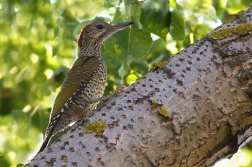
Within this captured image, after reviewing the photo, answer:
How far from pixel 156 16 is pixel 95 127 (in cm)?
160

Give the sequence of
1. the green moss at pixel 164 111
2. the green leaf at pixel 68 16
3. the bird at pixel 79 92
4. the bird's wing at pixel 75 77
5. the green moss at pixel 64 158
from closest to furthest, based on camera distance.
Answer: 1. the green moss at pixel 64 158
2. the green moss at pixel 164 111
3. the bird at pixel 79 92
4. the bird's wing at pixel 75 77
5. the green leaf at pixel 68 16

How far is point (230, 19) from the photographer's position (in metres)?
3.21

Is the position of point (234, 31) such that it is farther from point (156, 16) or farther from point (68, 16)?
point (68, 16)

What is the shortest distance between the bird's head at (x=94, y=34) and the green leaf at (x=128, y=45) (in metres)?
0.99

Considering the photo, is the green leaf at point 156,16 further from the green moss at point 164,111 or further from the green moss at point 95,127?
the green moss at point 95,127

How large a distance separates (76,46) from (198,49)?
3127 millimetres

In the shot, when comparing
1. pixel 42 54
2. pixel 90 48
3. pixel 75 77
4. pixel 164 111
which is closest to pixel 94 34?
pixel 90 48

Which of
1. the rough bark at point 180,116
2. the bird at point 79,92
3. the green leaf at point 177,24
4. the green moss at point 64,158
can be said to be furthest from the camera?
the green leaf at point 177,24

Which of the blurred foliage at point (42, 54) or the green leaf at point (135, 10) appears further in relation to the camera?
the blurred foliage at point (42, 54)

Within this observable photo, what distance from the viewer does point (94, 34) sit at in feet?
17.5

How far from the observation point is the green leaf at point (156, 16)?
384 cm

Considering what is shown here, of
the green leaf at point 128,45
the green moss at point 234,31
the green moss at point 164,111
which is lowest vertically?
the green leaf at point 128,45

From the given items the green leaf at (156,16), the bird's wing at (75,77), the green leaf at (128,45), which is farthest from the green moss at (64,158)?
the green leaf at (156,16)

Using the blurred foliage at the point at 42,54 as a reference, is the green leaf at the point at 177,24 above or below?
above
